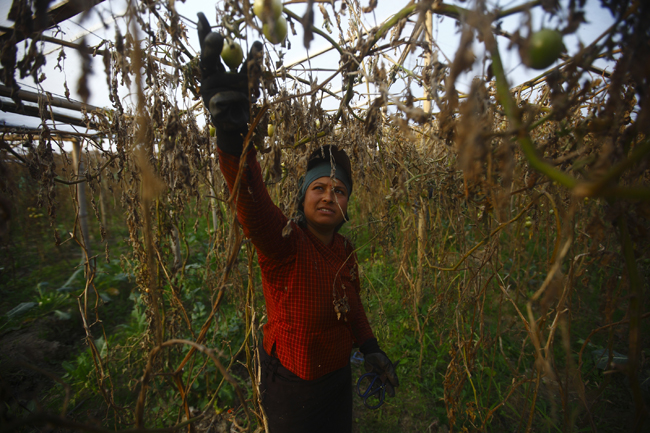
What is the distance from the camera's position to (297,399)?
1435 mm

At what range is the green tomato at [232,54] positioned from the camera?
727mm

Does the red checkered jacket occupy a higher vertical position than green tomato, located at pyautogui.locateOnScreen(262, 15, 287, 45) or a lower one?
lower

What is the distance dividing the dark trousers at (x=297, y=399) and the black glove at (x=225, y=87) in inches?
47.1

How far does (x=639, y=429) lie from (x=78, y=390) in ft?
11.5

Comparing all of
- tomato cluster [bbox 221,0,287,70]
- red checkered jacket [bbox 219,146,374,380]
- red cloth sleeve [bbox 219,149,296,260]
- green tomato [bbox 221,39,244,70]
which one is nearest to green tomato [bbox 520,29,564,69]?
tomato cluster [bbox 221,0,287,70]

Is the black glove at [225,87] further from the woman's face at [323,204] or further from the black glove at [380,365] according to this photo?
the black glove at [380,365]

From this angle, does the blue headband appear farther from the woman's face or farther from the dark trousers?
the dark trousers

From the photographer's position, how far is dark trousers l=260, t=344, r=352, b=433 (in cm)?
143

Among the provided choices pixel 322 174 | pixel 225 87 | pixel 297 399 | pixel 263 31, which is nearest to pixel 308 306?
pixel 297 399

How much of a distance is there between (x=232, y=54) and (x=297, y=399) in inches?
60.5

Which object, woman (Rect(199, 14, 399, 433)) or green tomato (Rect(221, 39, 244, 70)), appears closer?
green tomato (Rect(221, 39, 244, 70))

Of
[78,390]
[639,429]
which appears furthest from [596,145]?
[78,390]

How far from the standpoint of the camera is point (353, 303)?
158 centimetres

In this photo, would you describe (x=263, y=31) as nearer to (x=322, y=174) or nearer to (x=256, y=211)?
(x=256, y=211)
